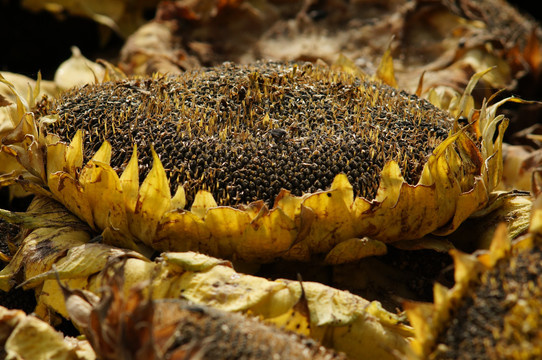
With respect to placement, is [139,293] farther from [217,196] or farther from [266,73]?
[266,73]

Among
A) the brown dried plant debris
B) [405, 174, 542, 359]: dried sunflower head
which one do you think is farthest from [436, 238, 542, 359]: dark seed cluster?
the brown dried plant debris

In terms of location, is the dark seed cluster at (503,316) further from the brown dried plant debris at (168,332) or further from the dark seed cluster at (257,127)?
the dark seed cluster at (257,127)

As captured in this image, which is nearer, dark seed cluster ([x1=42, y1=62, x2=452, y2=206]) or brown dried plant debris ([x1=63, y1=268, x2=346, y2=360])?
brown dried plant debris ([x1=63, y1=268, x2=346, y2=360])

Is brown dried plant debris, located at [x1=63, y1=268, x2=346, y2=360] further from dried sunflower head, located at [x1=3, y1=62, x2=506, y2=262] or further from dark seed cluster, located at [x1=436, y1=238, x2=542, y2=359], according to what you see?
dried sunflower head, located at [x1=3, y1=62, x2=506, y2=262]

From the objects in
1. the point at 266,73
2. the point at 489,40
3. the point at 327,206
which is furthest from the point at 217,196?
the point at 489,40

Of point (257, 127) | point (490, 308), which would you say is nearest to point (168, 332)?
point (490, 308)

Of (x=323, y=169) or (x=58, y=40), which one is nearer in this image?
(x=323, y=169)

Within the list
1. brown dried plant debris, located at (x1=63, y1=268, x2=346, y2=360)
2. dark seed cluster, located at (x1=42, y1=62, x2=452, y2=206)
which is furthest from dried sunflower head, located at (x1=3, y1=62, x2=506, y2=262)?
brown dried plant debris, located at (x1=63, y1=268, x2=346, y2=360)

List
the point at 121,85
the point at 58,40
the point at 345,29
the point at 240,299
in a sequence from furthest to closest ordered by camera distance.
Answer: the point at 58,40, the point at 345,29, the point at 121,85, the point at 240,299
